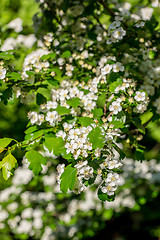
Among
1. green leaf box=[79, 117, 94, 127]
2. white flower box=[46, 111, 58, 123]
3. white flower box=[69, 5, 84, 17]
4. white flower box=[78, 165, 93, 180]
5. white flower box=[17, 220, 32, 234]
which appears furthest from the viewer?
white flower box=[17, 220, 32, 234]

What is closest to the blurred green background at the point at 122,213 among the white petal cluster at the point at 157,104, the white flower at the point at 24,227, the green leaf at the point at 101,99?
the white flower at the point at 24,227

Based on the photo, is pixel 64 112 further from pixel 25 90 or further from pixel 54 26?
pixel 54 26

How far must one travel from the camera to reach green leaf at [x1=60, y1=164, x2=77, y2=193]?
0.95 metres

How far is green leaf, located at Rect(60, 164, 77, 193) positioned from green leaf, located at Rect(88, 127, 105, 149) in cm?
12

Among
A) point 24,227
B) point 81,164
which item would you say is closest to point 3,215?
point 24,227

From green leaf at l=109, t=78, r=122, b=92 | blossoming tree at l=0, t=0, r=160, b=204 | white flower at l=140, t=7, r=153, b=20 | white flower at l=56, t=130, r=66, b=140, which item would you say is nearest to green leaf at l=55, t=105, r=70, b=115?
blossoming tree at l=0, t=0, r=160, b=204

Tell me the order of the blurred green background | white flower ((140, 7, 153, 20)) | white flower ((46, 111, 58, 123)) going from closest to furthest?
1. white flower ((46, 111, 58, 123))
2. white flower ((140, 7, 153, 20))
3. the blurred green background

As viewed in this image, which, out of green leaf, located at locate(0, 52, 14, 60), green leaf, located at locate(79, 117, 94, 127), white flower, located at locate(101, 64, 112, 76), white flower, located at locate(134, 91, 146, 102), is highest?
green leaf, located at locate(0, 52, 14, 60)

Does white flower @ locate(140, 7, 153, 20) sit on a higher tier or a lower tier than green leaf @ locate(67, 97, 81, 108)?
lower

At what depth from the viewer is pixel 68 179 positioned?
966mm

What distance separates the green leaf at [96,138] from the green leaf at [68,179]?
124 mm

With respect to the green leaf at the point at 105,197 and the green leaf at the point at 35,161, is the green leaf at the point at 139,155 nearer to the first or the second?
the green leaf at the point at 105,197

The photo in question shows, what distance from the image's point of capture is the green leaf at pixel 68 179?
95cm

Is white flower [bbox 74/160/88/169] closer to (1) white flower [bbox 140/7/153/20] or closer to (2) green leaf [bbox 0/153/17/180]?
(2) green leaf [bbox 0/153/17/180]
